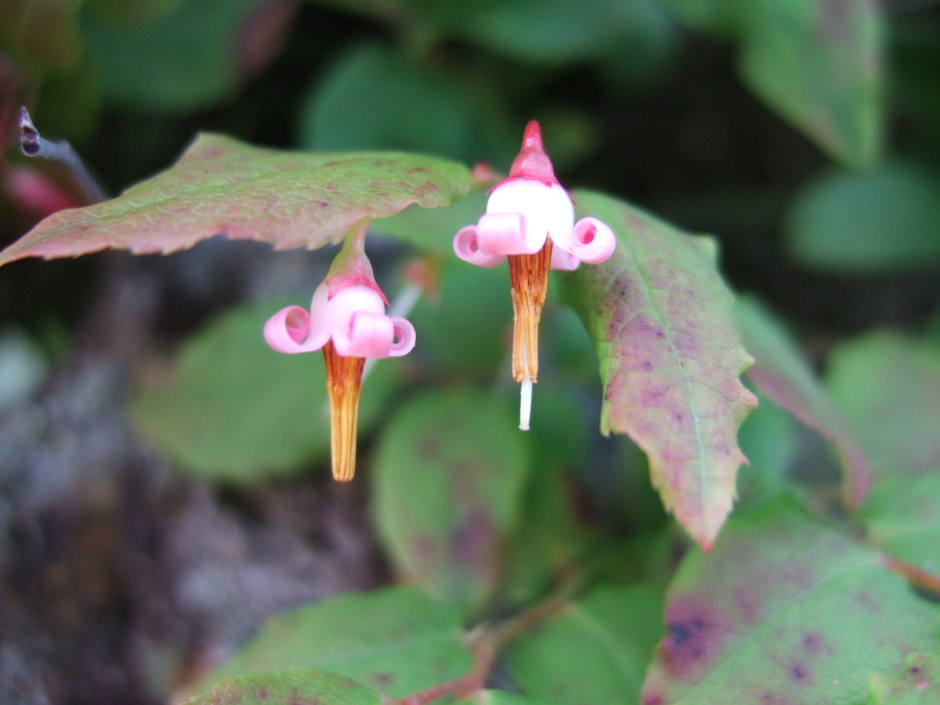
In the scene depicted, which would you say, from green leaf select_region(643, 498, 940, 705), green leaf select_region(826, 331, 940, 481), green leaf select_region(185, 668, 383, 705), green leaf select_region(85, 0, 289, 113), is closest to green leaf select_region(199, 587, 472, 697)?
green leaf select_region(185, 668, 383, 705)

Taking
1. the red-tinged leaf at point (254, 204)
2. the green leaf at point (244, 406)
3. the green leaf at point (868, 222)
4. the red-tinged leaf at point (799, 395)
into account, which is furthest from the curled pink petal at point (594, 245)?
the green leaf at point (868, 222)

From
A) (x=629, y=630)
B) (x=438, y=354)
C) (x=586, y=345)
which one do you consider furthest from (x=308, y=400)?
(x=629, y=630)

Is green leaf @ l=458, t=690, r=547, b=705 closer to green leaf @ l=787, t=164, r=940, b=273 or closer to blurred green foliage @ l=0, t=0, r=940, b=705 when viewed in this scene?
blurred green foliage @ l=0, t=0, r=940, b=705

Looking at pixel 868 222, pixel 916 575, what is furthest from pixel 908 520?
pixel 868 222

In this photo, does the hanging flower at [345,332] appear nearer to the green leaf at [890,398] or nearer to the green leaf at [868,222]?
the green leaf at [890,398]

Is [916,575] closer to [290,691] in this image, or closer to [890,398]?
[890,398]

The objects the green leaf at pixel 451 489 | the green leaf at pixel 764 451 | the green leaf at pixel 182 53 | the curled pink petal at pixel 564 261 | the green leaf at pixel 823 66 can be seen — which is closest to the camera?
the curled pink petal at pixel 564 261

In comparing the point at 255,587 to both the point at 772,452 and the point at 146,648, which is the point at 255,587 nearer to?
the point at 146,648
